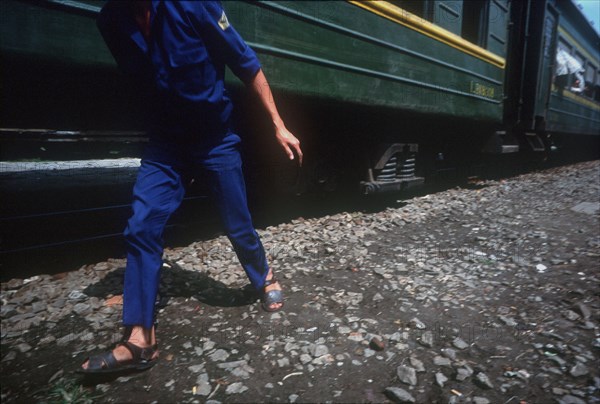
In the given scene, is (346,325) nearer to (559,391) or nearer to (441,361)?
(441,361)

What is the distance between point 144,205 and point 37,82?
1.30 meters

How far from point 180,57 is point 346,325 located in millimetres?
1623

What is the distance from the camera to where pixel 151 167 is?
183 cm

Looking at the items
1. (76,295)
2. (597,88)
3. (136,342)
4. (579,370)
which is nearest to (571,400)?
(579,370)

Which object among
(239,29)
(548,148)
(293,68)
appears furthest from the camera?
(548,148)

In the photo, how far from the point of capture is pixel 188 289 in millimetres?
2490

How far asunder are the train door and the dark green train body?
0.10 metres

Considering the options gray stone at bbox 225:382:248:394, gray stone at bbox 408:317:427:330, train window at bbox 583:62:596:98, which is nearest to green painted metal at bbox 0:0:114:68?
gray stone at bbox 225:382:248:394

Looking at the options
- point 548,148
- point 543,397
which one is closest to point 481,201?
point 543,397

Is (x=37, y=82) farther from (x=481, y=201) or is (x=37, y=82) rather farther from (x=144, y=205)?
(x=481, y=201)

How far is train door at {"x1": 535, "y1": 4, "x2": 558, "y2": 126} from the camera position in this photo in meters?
7.27

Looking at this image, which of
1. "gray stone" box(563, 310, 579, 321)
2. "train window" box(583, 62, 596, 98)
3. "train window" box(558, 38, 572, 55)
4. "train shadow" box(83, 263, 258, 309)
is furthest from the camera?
"train window" box(583, 62, 596, 98)

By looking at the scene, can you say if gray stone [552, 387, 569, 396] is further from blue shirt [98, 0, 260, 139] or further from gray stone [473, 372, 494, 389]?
blue shirt [98, 0, 260, 139]

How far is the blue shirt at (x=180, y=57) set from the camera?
1631mm
